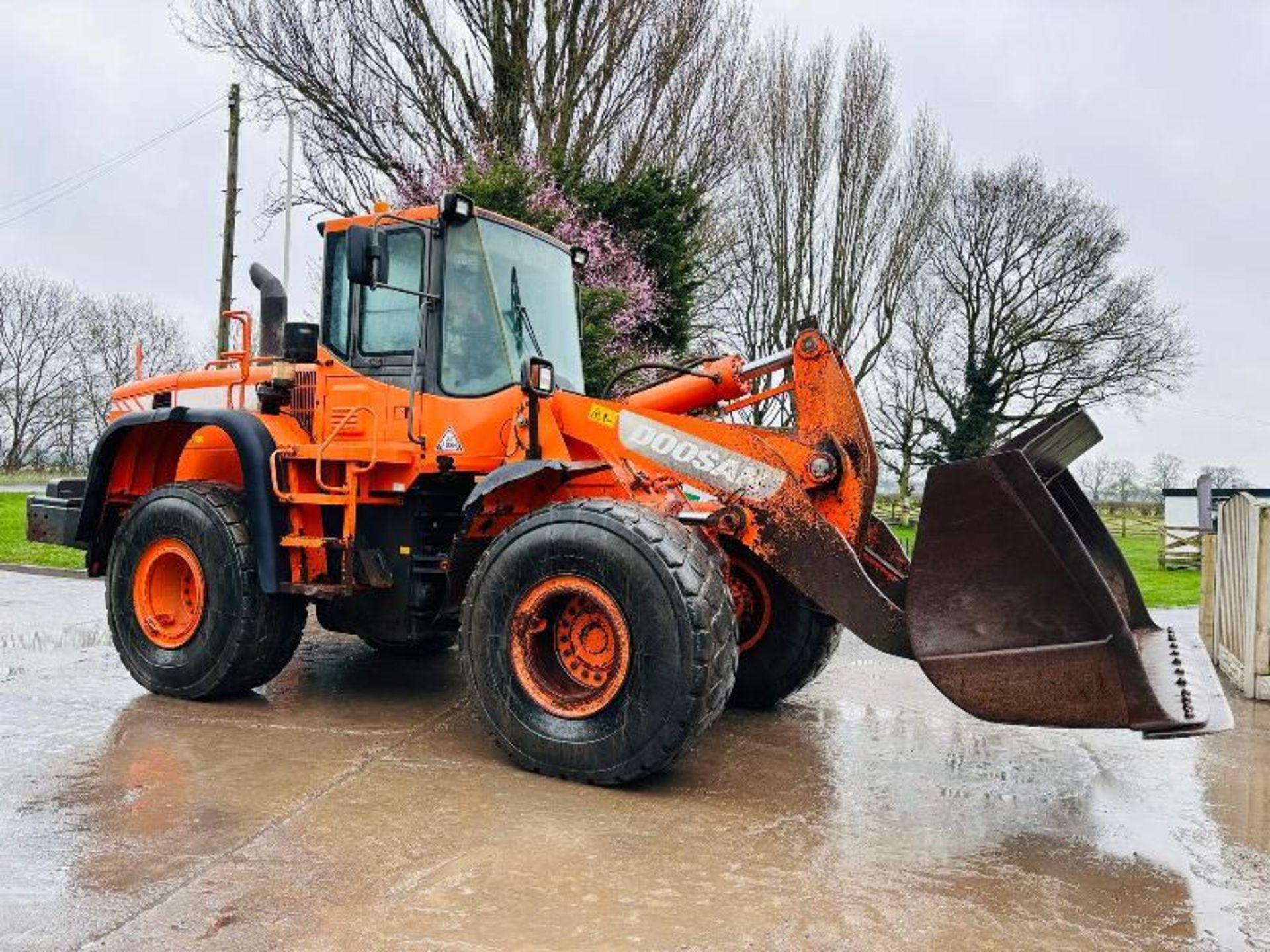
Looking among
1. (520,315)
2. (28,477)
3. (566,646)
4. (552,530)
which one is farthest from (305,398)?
(28,477)

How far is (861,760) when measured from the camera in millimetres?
5398

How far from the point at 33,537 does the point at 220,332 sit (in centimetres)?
1200

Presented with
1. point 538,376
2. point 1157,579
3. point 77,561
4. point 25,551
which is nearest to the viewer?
point 538,376

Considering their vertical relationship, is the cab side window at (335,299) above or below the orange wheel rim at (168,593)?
above

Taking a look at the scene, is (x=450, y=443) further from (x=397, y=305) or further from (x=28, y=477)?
(x=28, y=477)

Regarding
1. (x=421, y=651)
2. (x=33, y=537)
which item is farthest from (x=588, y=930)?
(x=33, y=537)

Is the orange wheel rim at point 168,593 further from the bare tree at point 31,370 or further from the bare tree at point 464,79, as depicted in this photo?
the bare tree at point 31,370

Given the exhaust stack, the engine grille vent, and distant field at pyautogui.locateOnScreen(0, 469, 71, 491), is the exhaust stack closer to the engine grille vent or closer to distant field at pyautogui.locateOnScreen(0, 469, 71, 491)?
the engine grille vent

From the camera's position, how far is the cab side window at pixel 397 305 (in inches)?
233

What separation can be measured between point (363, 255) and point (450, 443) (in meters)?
1.08

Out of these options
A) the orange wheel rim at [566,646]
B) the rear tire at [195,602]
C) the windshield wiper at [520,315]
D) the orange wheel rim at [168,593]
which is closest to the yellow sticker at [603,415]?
the windshield wiper at [520,315]

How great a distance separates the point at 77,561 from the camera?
14133 millimetres

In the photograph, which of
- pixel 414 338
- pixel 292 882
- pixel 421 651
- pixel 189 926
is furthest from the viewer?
pixel 421 651

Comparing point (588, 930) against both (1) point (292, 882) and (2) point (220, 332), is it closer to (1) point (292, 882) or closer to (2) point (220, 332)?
(1) point (292, 882)
